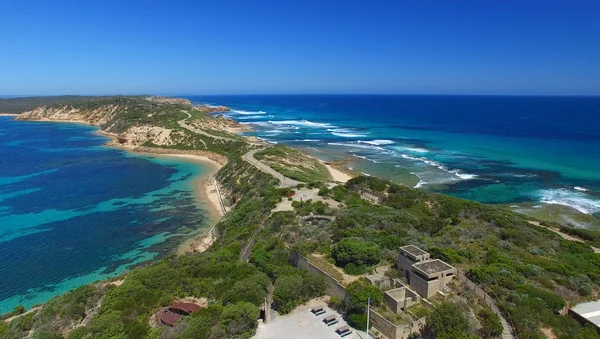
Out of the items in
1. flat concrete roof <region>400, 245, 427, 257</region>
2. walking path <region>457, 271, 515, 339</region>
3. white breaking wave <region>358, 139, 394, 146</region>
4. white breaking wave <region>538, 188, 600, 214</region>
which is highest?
flat concrete roof <region>400, 245, 427, 257</region>

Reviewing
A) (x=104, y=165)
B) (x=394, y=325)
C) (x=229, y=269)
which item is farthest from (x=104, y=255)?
(x=104, y=165)

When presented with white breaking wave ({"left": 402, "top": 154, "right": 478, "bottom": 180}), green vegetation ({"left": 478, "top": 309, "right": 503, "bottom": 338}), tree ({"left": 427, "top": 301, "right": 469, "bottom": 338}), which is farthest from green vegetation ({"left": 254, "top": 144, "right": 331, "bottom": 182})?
green vegetation ({"left": 478, "top": 309, "right": 503, "bottom": 338})

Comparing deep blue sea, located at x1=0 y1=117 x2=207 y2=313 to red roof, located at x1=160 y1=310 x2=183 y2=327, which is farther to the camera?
deep blue sea, located at x1=0 y1=117 x2=207 y2=313

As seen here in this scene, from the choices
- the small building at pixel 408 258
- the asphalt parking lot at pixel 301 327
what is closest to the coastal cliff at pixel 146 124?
the small building at pixel 408 258

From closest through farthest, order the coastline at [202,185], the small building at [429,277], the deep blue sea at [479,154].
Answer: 1. the small building at [429,277]
2. the coastline at [202,185]
3. the deep blue sea at [479,154]

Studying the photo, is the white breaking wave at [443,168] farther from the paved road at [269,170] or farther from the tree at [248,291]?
the tree at [248,291]

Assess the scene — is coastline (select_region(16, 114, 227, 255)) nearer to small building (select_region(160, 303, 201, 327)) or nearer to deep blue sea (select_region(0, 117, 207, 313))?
deep blue sea (select_region(0, 117, 207, 313))
